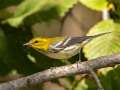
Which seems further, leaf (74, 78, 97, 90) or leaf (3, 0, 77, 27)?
leaf (3, 0, 77, 27)

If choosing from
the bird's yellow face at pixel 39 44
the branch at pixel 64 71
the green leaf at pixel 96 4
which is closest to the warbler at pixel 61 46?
the bird's yellow face at pixel 39 44

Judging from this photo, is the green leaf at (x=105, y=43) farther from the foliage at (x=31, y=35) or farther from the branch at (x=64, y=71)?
the branch at (x=64, y=71)

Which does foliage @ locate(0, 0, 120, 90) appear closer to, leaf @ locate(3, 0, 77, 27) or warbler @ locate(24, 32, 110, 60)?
leaf @ locate(3, 0, 77, 27)

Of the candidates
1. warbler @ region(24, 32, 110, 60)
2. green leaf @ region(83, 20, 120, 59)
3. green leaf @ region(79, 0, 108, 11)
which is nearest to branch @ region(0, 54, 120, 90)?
warbler @ region(24, 32, 110, 60)

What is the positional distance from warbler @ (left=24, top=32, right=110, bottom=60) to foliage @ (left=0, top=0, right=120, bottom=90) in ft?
0.49

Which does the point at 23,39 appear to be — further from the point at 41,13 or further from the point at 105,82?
the point at 105,82

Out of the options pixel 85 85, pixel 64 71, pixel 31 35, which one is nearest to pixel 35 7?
pixel 31 35

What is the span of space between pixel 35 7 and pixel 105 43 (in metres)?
0.28

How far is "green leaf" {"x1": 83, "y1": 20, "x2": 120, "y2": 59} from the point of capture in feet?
4.56

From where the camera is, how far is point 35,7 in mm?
1556

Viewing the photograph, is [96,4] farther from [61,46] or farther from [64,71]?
[64,71]

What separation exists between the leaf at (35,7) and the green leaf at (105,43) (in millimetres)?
132

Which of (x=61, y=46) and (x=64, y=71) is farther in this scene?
(x=61, y=46)

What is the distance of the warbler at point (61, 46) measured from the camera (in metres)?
1.23
